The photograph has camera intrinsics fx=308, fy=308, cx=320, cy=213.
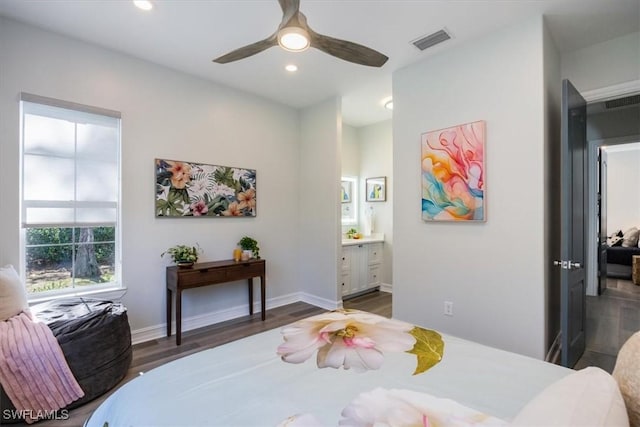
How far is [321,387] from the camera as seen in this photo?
113 cm

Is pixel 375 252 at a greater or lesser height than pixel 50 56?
lesser

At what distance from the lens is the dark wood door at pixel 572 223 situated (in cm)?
228

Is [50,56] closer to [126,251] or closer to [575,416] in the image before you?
[126,251]

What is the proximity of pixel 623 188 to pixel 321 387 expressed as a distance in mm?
9254

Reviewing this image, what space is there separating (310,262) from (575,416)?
12.2 ft

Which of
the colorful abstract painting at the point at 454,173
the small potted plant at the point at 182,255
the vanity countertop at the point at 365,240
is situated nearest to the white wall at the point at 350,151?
the vanity countertop at the point at 365,240

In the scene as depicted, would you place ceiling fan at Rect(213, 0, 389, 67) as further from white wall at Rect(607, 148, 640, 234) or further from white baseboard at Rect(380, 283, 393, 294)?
white wall at Rect(607, 148, 640, 234)

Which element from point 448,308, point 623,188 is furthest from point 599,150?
point 448,308

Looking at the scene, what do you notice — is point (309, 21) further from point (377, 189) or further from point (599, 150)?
point (599, 150)

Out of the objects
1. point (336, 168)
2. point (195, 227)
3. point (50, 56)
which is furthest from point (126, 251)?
point (336, 168)

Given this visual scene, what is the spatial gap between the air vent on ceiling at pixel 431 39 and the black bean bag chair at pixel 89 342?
3375 mm

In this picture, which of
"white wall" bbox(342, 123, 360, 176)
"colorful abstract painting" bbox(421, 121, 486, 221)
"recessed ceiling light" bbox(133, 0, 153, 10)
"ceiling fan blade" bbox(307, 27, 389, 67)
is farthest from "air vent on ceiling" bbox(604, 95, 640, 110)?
"recessed ceiling light" bbox(133, 0, 153, 10)

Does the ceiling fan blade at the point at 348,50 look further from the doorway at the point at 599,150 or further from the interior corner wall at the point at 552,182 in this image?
the doorway at the point at 599,150

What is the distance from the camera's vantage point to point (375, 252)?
4957 millimetres
